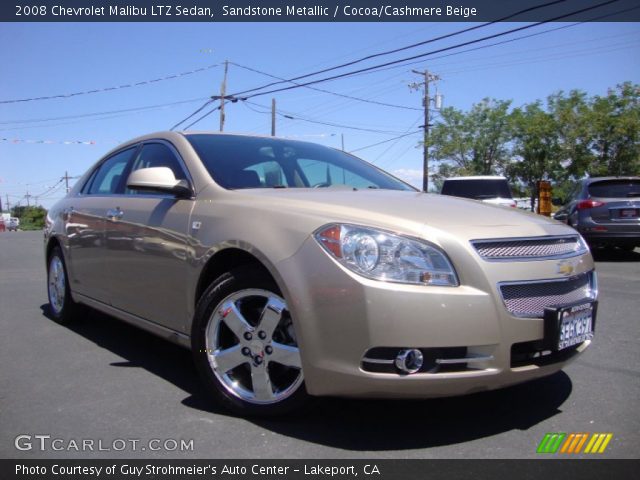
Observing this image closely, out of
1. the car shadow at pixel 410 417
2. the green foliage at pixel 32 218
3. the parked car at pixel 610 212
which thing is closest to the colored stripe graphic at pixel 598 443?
the car shadow at pixel 410 417

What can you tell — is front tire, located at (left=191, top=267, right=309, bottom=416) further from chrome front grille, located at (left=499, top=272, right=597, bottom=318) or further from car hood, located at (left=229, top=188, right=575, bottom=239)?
chrome front grille, located at (left=499, top=272, right=597, bottom=318)

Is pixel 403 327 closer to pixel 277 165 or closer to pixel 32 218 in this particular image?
pixel 277 165

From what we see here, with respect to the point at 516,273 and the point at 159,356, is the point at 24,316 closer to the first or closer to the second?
the point at 159,356

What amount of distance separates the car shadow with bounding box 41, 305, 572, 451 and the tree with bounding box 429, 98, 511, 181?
31.8m

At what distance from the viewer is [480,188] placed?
44.1 feet

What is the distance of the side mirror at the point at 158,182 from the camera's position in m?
3.25

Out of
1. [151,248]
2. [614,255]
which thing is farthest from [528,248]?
[614,255]

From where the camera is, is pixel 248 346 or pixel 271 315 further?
pixel 248 346

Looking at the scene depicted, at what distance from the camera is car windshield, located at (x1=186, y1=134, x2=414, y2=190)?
3486 millimetres

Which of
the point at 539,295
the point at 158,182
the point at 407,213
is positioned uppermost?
the point at 158,182

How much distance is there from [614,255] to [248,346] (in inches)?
426

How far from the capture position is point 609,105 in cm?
2661

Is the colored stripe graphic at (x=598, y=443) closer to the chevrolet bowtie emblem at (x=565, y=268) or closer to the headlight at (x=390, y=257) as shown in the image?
the chevrolet bowtie emblem at (x=565, y=268)

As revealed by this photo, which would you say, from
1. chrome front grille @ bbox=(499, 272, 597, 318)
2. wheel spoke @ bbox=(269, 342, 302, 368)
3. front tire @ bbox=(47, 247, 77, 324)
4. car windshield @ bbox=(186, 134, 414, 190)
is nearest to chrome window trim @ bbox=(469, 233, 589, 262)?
chrome front grille @ bbox=(499, 272, 597, 318)
